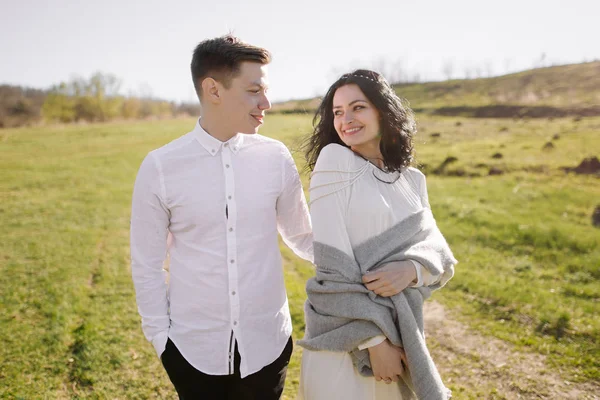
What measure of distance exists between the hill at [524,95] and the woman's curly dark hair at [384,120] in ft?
33.1

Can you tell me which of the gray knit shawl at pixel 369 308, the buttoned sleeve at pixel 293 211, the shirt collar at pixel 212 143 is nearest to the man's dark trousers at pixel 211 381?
the gray knit shawl at pixel 369 308

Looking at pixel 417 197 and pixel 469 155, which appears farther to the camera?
pixel 469 155

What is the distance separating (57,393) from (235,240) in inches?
125

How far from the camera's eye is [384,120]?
7.50 feet

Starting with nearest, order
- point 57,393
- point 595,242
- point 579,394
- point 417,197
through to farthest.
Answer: point 417,197
point 579,394
point 57,393
point 595,242

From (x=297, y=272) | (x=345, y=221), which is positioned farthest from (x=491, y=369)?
(x=297, y=272)

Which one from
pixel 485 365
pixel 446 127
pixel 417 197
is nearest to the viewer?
pixel 417 197

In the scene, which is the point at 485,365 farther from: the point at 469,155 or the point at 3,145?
the point at 3,145

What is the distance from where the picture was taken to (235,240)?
84.2 inches

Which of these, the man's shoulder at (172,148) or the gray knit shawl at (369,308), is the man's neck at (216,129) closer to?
the man's shoulder at (172,148)

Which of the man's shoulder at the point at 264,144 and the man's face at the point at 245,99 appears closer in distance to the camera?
the man's face at the point at 245,99

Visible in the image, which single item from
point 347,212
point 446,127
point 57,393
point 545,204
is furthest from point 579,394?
point 446,127

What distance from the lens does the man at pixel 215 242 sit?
7.01ft

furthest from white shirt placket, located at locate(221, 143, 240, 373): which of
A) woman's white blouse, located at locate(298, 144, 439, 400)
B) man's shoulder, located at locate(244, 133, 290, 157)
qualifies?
woman's white blouse, located at locate(298, 144, 439, 400)
